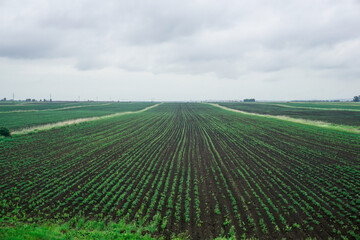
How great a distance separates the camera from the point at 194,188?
11.2 m

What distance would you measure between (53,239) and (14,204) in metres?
4.67

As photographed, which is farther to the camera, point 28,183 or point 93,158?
point 93,158

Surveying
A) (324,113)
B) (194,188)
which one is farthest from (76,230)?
(324,113)

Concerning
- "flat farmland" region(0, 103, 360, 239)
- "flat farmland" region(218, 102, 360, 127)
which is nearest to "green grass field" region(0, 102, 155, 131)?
"flat farmland" region(0, 103, 360, 239)

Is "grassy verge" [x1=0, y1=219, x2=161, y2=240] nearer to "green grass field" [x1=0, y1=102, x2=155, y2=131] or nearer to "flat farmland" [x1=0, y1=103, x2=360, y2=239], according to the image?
"flat farmland" [x1=0, y1=103, x2=360, y2=239]

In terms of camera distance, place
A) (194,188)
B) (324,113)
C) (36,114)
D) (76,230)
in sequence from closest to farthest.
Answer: (76,230) < (194,188) < (36,114) < (324,113)

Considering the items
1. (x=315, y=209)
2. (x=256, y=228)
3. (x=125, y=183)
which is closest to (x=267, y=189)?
(x=315, y=209)

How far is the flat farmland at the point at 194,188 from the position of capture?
321 inches

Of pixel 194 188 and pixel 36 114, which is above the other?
pixel 36 114

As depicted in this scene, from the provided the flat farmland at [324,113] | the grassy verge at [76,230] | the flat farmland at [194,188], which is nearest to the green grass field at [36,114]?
the flat farmland at [194,188]

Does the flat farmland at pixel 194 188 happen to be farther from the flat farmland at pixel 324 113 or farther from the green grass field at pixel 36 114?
the flat farmland at pixel 324 113

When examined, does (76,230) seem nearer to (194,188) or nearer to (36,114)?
(194,188)

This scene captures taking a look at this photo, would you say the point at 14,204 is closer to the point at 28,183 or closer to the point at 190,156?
the point at 28,183

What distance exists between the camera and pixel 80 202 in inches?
382
